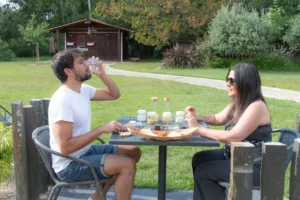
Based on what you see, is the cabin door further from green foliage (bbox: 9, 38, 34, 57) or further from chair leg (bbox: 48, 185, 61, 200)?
chair leg (bbox: 48, 185, 61, 200)

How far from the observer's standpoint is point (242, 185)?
2150mm

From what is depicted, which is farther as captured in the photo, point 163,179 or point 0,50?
point 0,50

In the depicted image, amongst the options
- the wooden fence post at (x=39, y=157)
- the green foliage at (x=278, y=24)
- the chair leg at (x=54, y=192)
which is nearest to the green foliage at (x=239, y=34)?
the green foliage at (x=278, y=24)

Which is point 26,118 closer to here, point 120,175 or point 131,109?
point 120,175

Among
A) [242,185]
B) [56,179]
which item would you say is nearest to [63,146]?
[56,179]

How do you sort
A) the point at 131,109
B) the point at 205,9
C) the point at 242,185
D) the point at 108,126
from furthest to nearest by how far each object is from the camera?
the point at 205,9 → the point at 131,109 → the point at 108,126 → the point at 242,185

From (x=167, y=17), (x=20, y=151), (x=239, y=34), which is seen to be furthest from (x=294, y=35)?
(x=20, y=151)

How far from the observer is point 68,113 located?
2.79 meters

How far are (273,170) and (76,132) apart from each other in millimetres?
1489

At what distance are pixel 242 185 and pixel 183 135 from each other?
0.74 meters

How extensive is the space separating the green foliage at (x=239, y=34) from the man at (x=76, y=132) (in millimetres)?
18228

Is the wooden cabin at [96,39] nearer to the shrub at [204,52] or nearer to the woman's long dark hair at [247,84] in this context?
the shrub at [204,52]

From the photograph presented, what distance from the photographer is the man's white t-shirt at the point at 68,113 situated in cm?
279

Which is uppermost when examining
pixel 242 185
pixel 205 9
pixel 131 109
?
pixel 205 9
